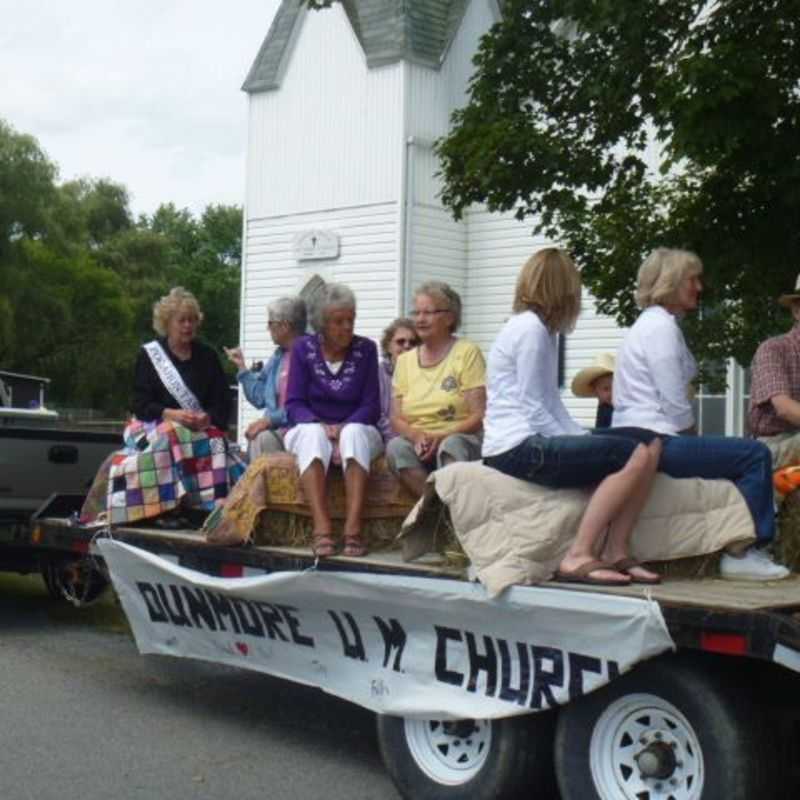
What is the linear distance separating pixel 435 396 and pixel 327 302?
2.41 ft

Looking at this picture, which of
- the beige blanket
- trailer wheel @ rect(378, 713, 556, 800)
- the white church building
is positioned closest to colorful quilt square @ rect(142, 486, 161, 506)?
trailer wheel @ rect(378, 713, 556, 800)

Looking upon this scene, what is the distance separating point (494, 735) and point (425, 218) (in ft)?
70.0

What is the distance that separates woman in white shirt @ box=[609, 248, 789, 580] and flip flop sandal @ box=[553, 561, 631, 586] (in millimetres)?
545

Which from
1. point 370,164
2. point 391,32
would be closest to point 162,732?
point 370,164

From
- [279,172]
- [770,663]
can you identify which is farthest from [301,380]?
[279,172]

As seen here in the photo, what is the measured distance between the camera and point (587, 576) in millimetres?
5137

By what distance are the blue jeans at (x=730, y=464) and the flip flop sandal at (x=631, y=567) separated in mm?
427

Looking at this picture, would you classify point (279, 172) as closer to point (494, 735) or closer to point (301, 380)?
point (301, 380)

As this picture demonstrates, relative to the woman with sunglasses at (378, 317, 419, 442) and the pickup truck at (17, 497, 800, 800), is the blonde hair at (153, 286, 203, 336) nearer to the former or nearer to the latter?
the woman with sunglasses at (378, 317, 419, 442)

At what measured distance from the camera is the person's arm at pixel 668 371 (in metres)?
5.62

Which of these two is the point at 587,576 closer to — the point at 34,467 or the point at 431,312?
the point at 431,312

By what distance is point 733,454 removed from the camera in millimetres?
5488

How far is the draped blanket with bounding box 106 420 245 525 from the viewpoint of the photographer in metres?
7.93

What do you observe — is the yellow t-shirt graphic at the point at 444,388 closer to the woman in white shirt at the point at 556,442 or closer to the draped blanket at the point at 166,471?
the woman in white shirt at the point at 556,442
